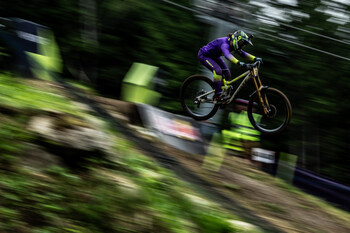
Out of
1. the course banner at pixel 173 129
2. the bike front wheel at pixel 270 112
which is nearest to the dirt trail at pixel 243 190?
the course banner at pixel 173 129

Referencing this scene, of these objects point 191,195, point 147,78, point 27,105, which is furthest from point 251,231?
point 147,78

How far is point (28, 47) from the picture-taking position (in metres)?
8.80

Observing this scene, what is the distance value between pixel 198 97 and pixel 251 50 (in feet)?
15.1

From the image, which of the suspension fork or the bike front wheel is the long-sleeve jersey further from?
the bike front wheel

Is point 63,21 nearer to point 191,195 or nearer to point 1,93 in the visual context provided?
point 1,93

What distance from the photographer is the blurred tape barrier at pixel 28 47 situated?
8.23 m

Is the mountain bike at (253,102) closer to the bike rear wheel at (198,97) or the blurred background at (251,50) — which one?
the bike rear wheel at (198,97)

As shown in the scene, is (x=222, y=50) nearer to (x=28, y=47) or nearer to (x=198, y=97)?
(x=198, y=97)

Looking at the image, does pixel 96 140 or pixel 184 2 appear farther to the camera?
pixel 184 2

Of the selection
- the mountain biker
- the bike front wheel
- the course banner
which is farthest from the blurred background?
the bike front wheel

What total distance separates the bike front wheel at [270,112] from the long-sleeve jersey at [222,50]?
638 millimetres

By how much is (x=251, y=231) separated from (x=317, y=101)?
709 centimetres

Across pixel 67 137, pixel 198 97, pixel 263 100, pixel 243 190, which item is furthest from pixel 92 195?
pixel 243 190

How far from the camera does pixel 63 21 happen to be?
13.4m
